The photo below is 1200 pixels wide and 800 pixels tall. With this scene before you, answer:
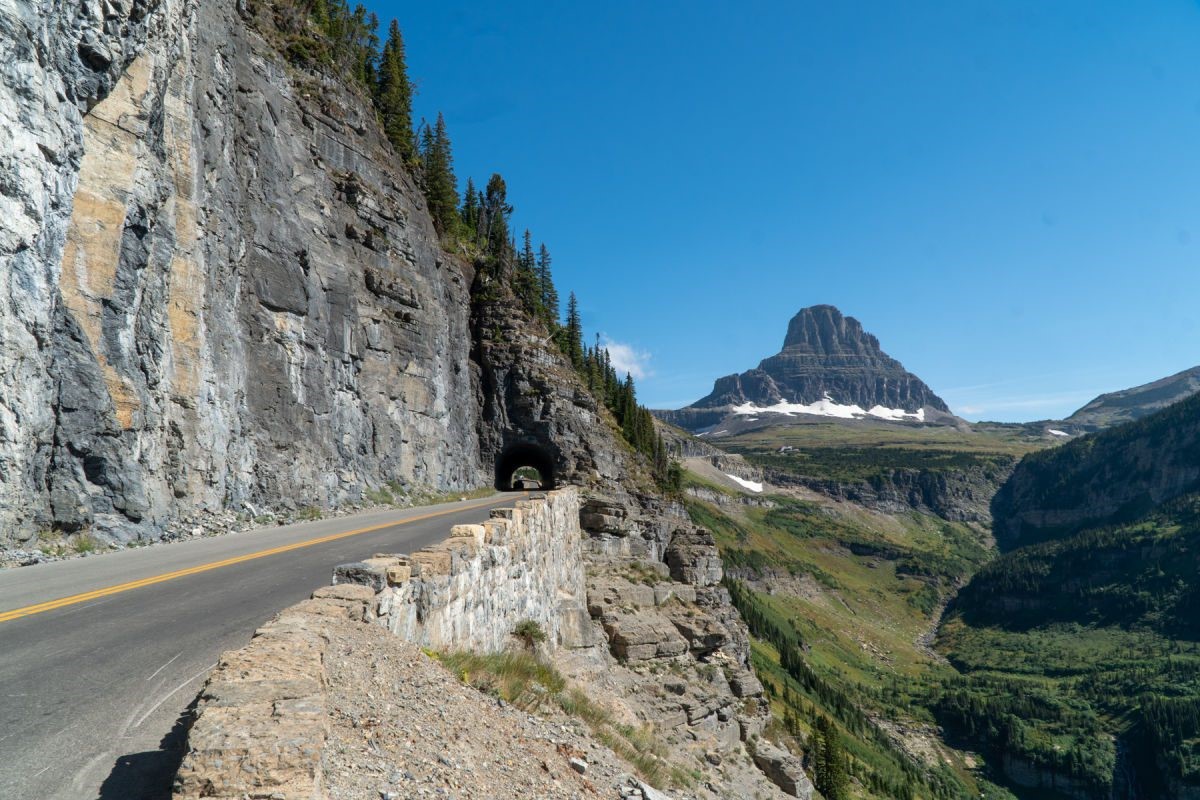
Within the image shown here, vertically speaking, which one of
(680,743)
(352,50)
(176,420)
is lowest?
(680,743)

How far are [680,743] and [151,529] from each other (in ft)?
56.0

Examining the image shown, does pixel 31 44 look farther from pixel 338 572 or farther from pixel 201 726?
pixel 201 726

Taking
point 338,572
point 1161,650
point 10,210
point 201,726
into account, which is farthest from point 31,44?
point 1161,650

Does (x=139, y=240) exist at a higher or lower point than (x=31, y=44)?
lower

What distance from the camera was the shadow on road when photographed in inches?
165

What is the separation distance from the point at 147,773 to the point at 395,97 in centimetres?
6094

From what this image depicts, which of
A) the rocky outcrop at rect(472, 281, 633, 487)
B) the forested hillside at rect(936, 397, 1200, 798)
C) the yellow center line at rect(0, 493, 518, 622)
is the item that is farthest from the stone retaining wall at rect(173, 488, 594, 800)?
the forested hillside at rect(936, 397, 1200, 798)

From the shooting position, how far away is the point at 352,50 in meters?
52.3

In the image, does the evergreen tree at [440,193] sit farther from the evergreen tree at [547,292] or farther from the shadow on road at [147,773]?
the shadow on road at [147,773]

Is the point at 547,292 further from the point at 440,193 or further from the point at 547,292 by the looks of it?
the point at 440,193

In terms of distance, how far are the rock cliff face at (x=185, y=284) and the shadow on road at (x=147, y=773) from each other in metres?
12.2

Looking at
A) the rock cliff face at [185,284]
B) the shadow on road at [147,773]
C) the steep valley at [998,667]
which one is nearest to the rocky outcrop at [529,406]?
the rock cliff face at [185,284]

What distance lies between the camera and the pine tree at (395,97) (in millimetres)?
54281

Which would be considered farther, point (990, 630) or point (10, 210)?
point (990, 630)
